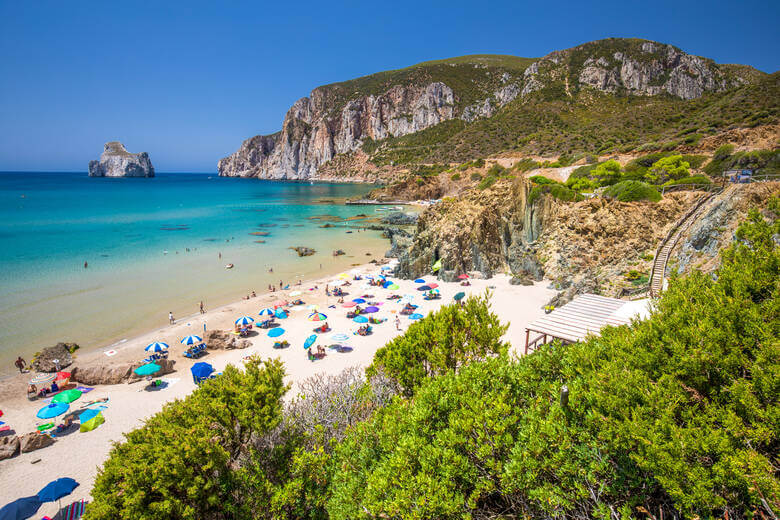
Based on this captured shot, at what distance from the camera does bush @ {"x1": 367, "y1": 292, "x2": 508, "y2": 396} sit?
8.38 meters

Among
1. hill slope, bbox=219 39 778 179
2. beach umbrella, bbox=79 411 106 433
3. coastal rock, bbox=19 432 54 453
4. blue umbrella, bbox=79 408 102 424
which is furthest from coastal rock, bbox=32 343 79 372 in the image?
hill slope, bbox=219 39 778 179

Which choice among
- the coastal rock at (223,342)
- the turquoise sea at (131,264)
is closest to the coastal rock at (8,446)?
the turquoise sea at (131,264)

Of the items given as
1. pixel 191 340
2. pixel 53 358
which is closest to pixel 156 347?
pixel 191 340

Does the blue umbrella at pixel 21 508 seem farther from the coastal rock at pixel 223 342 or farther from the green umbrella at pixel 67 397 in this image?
the coastal rock at pixel 223 342

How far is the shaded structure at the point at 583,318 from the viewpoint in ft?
32.8

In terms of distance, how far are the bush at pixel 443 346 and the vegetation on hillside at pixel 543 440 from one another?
A: 1885 mm

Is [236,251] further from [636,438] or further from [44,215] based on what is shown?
[44,215]

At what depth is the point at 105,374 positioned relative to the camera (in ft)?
47.8

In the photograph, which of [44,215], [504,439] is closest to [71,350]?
[504,439]

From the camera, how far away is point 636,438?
337 centimetres

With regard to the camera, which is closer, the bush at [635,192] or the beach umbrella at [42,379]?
the beach umbrella at [42,379]

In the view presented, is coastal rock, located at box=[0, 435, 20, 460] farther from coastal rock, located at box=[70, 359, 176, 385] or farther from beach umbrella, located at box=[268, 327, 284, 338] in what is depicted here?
beach umbrella, located at box=[268, 327, 284, 338]

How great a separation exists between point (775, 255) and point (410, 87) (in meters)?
168

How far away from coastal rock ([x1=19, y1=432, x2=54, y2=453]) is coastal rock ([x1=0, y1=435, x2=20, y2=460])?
13cm
